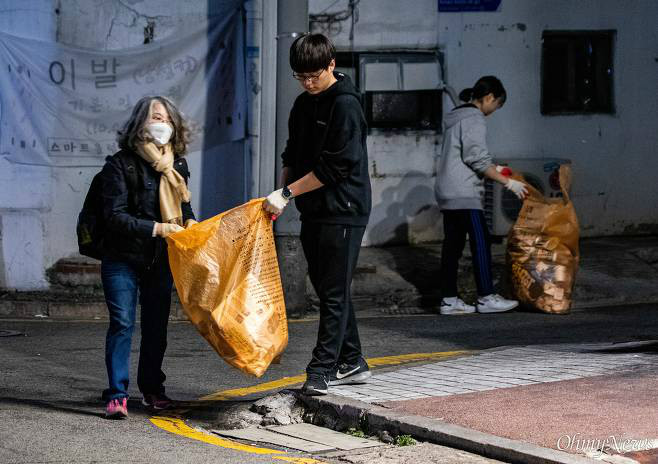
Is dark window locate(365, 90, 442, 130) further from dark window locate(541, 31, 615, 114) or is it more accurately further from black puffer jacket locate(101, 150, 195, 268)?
black puffer jacket locate(101, 150, 195, 268)

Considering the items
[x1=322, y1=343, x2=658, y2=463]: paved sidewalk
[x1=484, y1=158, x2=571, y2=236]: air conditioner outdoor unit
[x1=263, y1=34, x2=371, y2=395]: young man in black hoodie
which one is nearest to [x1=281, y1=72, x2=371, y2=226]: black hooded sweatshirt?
[x1=263, y1=34, x2=371, y2=395]: young man in black hoodie

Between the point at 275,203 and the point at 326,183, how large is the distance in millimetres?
314

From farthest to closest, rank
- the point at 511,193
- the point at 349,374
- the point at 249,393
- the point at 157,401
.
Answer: the point at 511,193, the point at 249,393, the point at 349,374, the point at 157,401

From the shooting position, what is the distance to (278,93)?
1091cm

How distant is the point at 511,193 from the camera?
42.5 ft

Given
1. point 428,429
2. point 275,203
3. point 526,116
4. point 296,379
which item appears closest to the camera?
point 428,429

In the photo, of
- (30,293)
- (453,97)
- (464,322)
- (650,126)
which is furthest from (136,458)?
(650,126)

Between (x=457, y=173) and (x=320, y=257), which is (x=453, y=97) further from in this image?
(x=320, y=257)

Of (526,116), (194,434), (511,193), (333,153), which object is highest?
(526,116)

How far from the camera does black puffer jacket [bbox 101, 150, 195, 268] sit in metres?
6.81

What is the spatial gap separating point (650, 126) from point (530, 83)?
149 cm

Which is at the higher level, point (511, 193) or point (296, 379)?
point (511, 193)

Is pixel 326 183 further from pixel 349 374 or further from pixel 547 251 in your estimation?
pixel 547 251

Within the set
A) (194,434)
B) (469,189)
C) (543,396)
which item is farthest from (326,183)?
(469,189)
